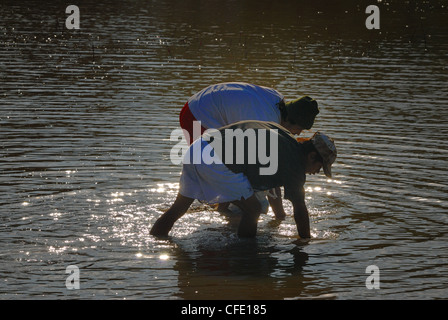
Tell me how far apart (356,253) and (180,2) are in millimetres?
33599

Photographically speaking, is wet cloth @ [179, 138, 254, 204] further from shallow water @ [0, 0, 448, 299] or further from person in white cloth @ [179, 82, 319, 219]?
person in white cloth @ [179, 82, 319, 219]

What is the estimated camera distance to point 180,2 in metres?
41.1

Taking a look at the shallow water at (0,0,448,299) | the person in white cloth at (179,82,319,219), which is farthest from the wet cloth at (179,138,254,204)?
the person in white cloth at (179,82,319,219)

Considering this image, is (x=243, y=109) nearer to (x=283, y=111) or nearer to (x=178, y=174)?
(x=283, y=111)

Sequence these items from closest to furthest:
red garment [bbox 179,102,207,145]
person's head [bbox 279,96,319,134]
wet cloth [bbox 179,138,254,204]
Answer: wet cloth [bbox 179,138,254,204] → person's head [bbox 279,96,319,134] → red garment [bbox 179,102,207,145]

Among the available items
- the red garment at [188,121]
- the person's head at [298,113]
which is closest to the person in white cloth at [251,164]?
the person's head at [298,113]

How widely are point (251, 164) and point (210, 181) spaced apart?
1.48 feet

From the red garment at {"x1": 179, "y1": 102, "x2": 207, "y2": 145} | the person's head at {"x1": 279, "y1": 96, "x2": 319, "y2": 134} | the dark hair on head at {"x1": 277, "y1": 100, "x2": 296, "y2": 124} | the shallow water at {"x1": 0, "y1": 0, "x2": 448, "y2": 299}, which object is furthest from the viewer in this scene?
the red garment at {"x1": 179, "y1": 102, "x2": 207, "y2": 145}

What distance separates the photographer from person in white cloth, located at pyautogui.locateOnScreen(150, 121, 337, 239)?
8.19 m

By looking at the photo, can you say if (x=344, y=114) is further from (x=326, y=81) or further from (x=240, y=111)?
(x=240, y=111)

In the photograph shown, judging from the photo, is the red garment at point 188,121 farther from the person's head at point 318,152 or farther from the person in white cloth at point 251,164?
the person's head at point 318,152

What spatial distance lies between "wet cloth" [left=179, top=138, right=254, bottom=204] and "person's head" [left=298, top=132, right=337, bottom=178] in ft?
2.27

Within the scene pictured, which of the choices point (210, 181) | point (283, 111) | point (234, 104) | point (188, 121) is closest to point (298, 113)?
point (283, 111)

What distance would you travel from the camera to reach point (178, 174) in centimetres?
1183
